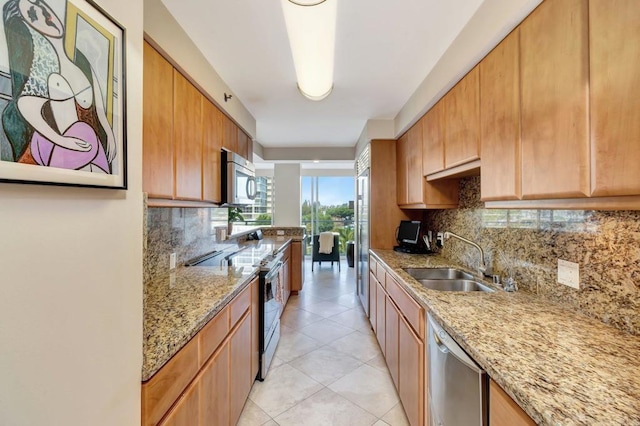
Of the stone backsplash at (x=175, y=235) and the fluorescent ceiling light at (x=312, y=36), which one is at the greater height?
the fluorescent ceiling light at (x=312, y=36)

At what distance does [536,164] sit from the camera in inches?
44.3

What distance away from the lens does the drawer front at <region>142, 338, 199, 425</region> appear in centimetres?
88

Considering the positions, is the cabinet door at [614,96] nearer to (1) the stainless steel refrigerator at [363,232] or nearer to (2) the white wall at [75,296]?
(2) the white wall at [75,296]

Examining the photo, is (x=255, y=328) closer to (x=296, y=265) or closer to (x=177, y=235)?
(x=177, y=235)

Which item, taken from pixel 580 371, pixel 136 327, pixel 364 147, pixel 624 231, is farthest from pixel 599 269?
pixel 364 147

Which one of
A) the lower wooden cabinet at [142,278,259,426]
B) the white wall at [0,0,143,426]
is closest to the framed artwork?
the white wall at [0,0,143,426]

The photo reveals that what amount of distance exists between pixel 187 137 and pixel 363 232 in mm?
2528

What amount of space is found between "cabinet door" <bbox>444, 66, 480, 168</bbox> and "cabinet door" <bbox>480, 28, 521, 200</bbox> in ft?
0.23

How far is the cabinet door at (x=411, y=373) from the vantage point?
1520 mm

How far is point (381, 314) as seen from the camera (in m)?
2.58

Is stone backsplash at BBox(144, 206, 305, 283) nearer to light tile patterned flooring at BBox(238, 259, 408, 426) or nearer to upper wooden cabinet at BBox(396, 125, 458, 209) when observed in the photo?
light tile patterned flooring at BBox(238, 259, 408, 426)

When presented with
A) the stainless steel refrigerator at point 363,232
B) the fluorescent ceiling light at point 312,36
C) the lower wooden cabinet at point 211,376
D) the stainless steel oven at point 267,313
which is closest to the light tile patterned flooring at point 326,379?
the stainless steel oven at point 267,313

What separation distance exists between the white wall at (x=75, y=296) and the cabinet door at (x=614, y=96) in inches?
58.1

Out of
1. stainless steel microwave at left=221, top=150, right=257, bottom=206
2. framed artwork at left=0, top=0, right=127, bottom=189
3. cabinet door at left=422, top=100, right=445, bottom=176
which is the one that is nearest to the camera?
framed artwork at left=0, top=0, right=127, bottom=189
